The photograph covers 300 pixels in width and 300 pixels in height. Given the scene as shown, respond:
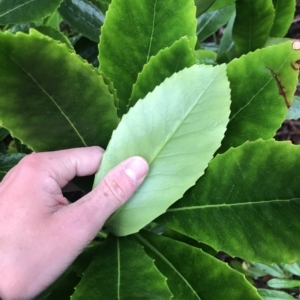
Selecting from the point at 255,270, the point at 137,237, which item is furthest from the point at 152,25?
the point at 255,270

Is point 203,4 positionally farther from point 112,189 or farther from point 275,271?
point 275,271

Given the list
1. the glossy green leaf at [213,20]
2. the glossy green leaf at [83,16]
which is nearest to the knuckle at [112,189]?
the glossy green leaf at [83,16]

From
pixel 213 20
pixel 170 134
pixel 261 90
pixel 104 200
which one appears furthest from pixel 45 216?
pixel 213 20

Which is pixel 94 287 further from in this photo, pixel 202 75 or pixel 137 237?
pixel 202 75

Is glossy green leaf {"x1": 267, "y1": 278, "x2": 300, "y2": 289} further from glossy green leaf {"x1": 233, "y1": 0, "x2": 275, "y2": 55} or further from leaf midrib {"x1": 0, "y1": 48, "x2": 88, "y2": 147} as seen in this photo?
leaf midrib {"x1": 0, "y1": 48, "x2": 88, "y2": 147}

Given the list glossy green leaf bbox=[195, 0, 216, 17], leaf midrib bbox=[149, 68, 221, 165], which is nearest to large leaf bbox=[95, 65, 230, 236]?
leaf midrib bbox=[149, 68, 221, 165]
